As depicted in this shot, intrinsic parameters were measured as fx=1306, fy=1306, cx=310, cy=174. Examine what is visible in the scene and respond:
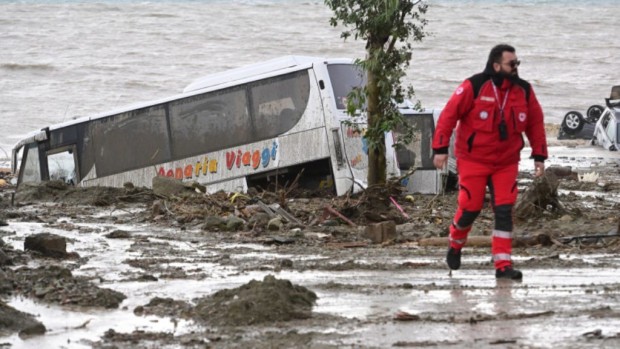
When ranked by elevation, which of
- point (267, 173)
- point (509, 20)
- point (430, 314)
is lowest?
point (509, 20)

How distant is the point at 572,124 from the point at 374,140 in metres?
24.5

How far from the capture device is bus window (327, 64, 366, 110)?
846 inches

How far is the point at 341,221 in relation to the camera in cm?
1592

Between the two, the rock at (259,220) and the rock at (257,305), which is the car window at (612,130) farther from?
the rock at (257,305)

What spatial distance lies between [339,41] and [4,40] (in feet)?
60.4

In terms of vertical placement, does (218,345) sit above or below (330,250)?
above

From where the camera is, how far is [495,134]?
969cm

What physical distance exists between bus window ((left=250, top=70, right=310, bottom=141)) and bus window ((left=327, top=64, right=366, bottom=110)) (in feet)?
1.48

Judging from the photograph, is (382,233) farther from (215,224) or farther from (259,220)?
(215,224)

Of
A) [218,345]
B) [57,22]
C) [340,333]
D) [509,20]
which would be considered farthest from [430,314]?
[509,20]

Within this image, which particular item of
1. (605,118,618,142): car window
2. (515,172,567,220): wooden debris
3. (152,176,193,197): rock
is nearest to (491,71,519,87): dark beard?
(515,172,567,220): wooden debris

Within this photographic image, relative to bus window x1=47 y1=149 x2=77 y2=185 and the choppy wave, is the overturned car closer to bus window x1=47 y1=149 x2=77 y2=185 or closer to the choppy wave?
bus window x1=47 y1=149 x2=77 y2=185

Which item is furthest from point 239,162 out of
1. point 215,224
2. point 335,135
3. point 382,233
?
point 382,233

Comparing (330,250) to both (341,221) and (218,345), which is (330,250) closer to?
(341,221)
